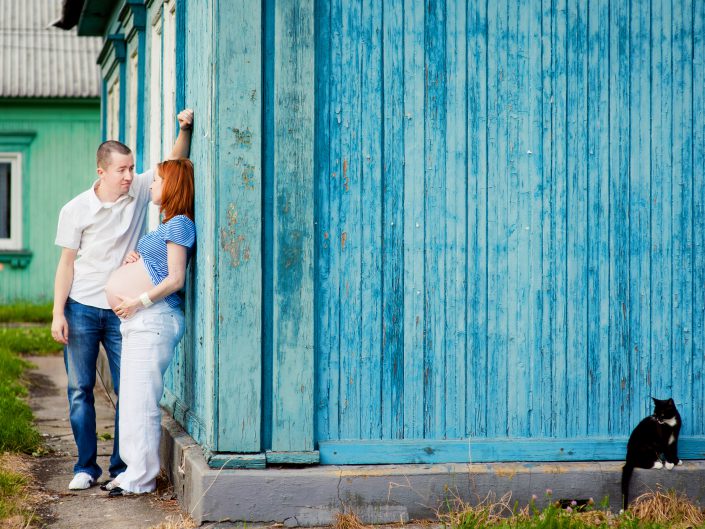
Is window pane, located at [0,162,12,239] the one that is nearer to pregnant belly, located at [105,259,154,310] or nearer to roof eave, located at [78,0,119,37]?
roof eave, located at [78,0,119,37]

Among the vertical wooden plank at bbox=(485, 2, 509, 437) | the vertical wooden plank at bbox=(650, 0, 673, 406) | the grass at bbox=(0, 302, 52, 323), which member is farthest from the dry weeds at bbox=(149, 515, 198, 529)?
the grass at bbox=(0, 302, 52, 323)

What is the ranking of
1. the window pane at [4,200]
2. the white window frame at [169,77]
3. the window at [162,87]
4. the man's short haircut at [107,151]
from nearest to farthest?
the man's short haircut at [107,151] → the white window frame at [169,77] → the window at [162,87] → the window pane at [4,200]

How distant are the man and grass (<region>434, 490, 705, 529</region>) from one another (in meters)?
1.88

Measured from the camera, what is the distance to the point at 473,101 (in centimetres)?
537

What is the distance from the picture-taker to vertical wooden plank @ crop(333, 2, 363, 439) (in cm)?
525

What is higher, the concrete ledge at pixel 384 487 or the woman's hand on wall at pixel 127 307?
the woman's hand on wall at pixel 127 307

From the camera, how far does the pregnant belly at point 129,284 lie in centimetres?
566

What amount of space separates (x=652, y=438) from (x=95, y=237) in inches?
131

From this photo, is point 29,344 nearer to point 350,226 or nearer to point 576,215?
point 350,226

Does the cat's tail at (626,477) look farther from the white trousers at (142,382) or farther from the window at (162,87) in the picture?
the window at (162,87)

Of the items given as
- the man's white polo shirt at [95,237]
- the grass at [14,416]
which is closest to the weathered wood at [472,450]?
the man's white polo shirt at [95,237]

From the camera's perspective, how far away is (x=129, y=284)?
18.6 ft

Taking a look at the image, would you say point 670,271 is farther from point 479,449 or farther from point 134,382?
point 134,382

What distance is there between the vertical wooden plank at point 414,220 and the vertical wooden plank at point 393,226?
2cm
